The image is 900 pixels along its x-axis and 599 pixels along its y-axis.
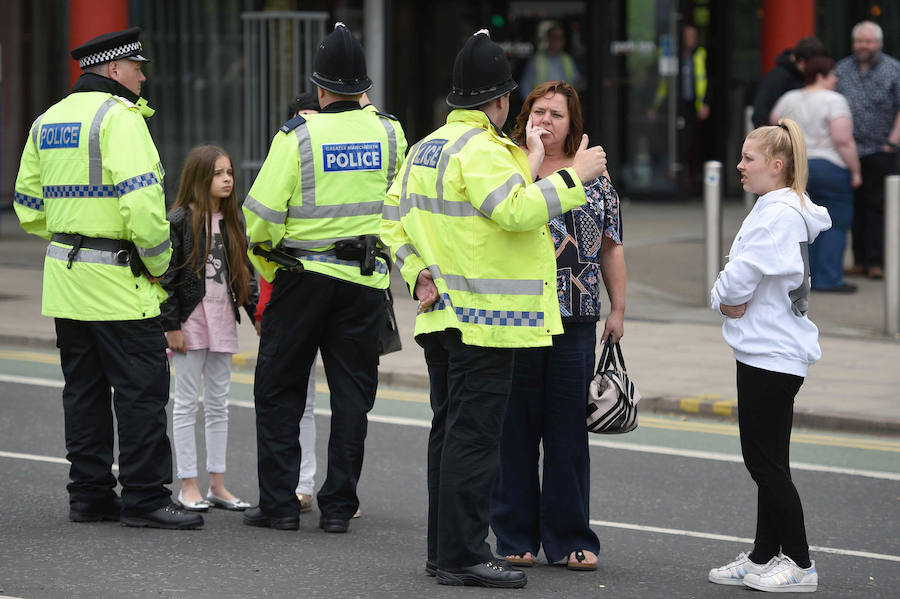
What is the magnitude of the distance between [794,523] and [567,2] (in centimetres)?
1500

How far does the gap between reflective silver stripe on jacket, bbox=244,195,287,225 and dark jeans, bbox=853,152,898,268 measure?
8.52 meters

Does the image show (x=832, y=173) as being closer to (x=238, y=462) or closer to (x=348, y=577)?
(x=238, y=462)

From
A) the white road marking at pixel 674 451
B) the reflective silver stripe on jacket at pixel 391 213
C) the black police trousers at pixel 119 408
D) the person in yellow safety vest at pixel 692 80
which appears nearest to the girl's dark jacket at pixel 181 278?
the black police trousers at pixel 119 408

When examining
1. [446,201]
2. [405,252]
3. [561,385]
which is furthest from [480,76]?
[561,385]

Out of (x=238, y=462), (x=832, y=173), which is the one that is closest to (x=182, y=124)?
(x=832, y=173)

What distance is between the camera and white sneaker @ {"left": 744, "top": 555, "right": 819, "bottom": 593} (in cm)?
566

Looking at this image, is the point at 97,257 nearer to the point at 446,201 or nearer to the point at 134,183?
the point at 134,183

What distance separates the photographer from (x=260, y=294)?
23.1 feet

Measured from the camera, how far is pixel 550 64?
1953 centimetres

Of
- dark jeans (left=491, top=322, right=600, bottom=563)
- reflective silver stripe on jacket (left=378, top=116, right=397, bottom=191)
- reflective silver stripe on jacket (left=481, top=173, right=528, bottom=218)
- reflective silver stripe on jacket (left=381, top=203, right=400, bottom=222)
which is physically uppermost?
reflective silver stripe on jacket (left=378, top=116, right=397, bottom=191)

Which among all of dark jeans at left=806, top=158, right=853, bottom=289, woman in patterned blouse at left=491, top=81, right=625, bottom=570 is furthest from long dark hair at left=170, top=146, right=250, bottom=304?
dark jeans at left=806, top=158, right=853, bottom=289

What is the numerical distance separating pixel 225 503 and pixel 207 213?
1.28m

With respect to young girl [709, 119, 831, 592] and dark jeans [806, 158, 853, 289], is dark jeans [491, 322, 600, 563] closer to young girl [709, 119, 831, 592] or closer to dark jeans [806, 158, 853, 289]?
young girl [709, 119, 831, 592]

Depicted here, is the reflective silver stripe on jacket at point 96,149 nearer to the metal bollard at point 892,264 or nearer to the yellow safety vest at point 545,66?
the metal bollard at point 892,264
